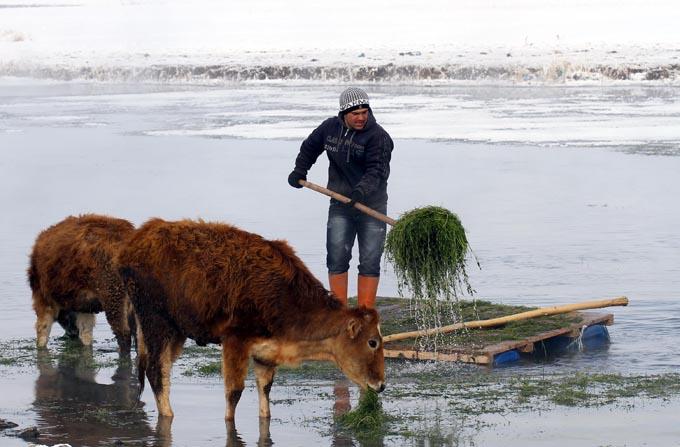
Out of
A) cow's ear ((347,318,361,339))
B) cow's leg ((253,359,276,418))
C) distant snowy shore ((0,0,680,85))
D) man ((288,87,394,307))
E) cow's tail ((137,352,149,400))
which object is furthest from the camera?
distant snowy shore ((0,0,680,85))

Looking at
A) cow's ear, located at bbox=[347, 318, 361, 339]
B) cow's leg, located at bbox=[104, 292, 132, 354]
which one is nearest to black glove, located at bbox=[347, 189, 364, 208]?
cow's leg, located at bbox=[104, 292, 132, 354]

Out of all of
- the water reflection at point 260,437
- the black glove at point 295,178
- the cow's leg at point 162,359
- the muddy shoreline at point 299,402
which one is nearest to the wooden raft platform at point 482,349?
the muddy shoreline at point 299,402

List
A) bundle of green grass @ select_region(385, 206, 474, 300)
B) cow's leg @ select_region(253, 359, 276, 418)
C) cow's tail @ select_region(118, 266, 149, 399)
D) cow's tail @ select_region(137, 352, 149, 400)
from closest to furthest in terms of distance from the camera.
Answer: cow's leg @ select_region(253, 359, 276, 418), cow's tail @ select_region(118, 266, 149, 399), cow's tail @ select_region(137, 352, 149, 400), bundle of green grass @ select_region(385, 206, 474, 300)

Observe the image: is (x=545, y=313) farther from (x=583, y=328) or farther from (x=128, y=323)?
(x=128, y=323)

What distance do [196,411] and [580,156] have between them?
15.2 metres

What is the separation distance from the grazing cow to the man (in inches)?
67.2

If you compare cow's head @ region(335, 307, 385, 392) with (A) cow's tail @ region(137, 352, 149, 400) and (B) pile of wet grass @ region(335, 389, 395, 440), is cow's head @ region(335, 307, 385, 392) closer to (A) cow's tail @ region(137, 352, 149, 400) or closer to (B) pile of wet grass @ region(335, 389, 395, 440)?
(B) pile of wet grass @ region(335, 389, 395, 440)

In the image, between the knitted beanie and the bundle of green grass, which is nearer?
the bundle of green grass

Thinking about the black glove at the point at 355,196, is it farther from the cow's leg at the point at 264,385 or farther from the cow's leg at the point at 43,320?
the cow's leg at the point at 43,320

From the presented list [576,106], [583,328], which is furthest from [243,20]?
[583,328]

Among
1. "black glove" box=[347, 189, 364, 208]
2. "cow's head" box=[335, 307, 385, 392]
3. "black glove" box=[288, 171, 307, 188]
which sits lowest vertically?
"cow's head" box=[335, 307, 385, 392]

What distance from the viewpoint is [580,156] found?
78.1ft

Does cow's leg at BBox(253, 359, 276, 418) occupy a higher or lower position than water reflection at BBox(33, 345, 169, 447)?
higher

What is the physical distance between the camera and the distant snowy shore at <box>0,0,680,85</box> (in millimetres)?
41875
